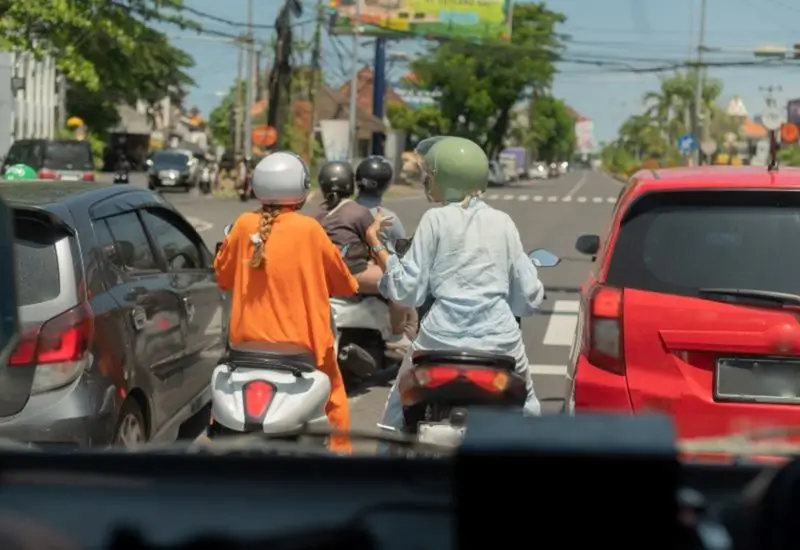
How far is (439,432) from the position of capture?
4.55 metres

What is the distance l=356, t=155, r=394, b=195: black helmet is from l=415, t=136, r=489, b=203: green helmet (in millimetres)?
3242

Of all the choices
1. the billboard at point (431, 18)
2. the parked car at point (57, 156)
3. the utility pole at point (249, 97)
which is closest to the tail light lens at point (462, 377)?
the parked car at point (57, 156)

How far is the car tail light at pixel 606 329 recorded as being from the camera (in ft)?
16.8

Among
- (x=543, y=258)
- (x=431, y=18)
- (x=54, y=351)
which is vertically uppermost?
(x=431, y=18)

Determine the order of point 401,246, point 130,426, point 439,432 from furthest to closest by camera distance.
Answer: point 401,246 < point 130,426 < point 439,432

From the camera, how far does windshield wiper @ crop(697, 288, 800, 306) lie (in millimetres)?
4965

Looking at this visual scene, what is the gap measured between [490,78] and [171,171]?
96.8 feet

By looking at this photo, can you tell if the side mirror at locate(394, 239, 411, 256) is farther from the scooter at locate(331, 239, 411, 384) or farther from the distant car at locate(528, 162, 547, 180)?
the distant car at locate(528, 162, 547, 180)

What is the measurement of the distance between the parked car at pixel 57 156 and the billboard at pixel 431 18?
28.4m

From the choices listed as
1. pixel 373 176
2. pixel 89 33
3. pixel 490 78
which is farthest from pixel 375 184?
pixel 490 78

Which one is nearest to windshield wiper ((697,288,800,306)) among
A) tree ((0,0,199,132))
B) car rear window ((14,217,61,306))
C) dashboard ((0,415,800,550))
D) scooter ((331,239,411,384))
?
car rear window ((14,217,61,306))

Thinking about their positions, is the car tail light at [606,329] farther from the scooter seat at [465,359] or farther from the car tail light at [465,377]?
the car tail light at [465,377]

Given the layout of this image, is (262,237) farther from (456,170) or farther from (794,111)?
(794,111)

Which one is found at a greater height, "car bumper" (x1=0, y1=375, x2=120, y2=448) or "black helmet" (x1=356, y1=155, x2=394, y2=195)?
"black helmet" (x1=356, y1=155, x2=394, y2=195)
